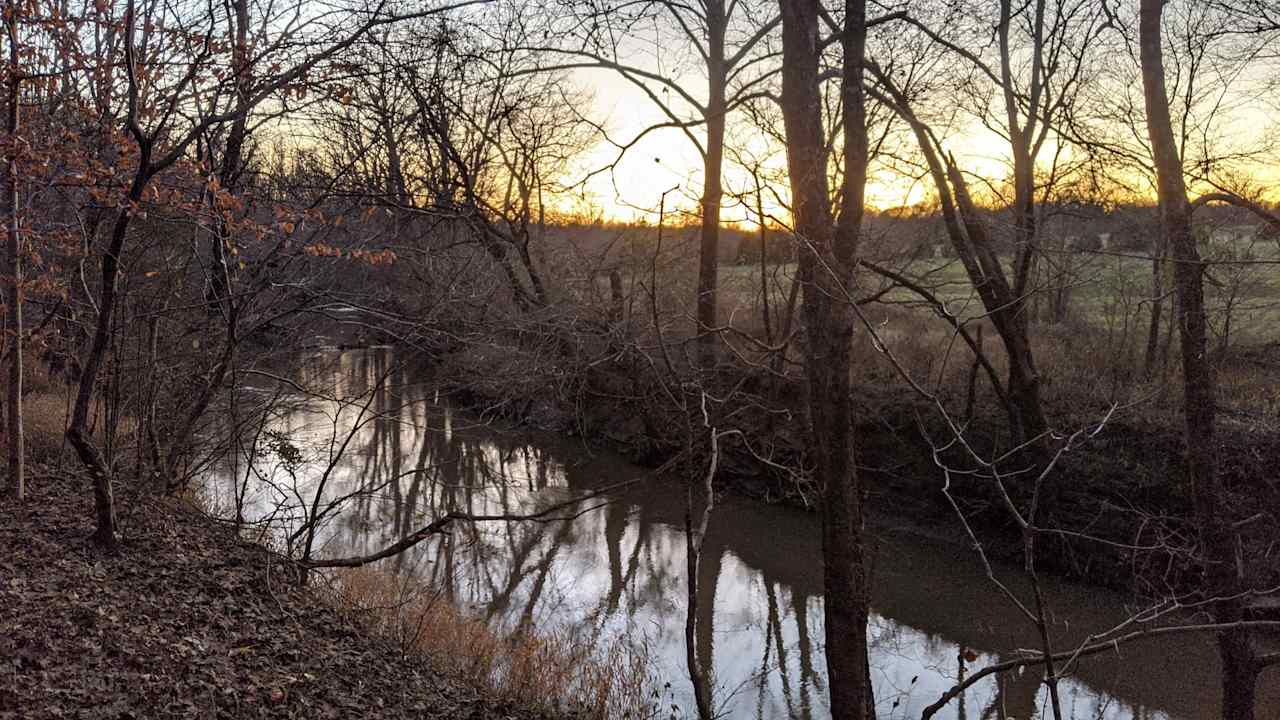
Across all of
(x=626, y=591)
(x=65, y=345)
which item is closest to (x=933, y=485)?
(x=626, y=591)

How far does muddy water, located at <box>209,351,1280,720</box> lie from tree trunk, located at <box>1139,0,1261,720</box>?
1.72m

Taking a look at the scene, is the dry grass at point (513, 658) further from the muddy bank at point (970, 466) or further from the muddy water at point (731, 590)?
the muddy bank at point (970, 466)

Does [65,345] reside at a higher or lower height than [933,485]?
Result: higher

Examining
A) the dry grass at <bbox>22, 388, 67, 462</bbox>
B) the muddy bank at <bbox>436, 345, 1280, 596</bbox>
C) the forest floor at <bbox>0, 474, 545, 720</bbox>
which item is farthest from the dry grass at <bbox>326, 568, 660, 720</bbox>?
the dry grass at <bbox>22, 388, 67, 462</bbox>

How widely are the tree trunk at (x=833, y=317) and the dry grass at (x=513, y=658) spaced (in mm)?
2188

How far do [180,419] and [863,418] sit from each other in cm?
980

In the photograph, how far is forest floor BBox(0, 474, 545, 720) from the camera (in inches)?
186

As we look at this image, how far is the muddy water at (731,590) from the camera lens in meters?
8.55

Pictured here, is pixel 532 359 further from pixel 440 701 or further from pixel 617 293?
pixel 440 701

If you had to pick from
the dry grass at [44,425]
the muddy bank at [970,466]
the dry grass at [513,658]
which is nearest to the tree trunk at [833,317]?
the dry grass at [513,658]

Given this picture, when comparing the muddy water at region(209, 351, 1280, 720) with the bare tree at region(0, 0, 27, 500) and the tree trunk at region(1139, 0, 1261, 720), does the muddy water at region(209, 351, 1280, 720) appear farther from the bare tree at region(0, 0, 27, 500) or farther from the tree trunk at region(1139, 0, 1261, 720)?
the bare tree at region(0, 0, 27, 500)

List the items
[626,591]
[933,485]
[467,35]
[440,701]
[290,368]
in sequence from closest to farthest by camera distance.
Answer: [440,701], [467,35], [626,591], [290,368], [933,485]

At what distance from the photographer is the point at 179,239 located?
923 centimetres

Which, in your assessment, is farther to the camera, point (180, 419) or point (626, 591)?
point (626, 591)
